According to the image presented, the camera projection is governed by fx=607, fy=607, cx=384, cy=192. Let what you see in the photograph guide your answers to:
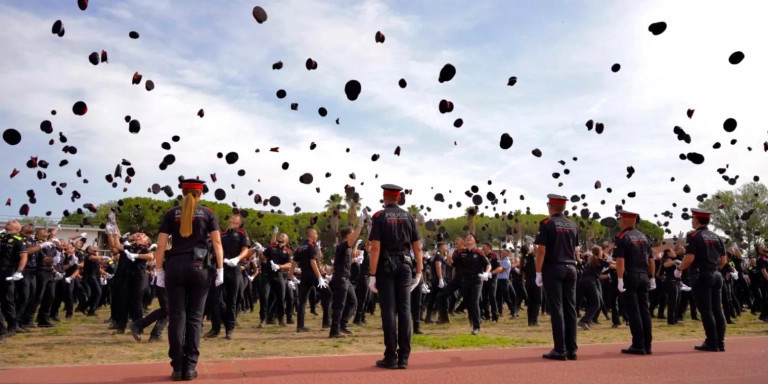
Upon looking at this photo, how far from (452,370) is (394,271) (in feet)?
4.30

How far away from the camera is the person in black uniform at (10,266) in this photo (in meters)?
10.2

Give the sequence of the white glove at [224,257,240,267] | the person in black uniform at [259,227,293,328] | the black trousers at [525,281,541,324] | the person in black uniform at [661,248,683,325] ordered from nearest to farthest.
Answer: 1. the white glove at [224,257,240,267]
2. the person in black uniform at [259,227,293,328]
3. the black trousers at [525,281,541,324]
4. the person in black uniform at [661,248,683,325]

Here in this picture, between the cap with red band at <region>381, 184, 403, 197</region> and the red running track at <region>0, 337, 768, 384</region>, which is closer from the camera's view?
the red running track at <region>0, 337, 768, 384</region>

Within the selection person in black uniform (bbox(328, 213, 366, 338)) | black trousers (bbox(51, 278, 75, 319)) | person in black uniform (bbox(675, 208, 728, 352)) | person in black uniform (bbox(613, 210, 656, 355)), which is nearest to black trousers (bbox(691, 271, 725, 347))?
person in black uniform (bbox(675, 208, 728, 352))

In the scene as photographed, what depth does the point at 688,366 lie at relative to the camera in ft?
23.9

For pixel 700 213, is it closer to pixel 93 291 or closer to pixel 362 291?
pixel 362 291

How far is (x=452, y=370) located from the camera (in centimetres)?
672

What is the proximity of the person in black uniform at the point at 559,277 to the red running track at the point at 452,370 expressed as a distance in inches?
11.9

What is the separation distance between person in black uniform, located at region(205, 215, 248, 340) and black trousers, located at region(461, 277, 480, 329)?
4600mm

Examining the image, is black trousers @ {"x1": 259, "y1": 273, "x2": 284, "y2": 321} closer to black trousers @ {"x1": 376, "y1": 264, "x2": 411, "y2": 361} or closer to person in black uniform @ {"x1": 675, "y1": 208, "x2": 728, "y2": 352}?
black trousers @ {"x1": 376, "y1": 264, "x2": 411, "y2": 361}

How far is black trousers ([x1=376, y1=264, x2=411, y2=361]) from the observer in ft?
23.1

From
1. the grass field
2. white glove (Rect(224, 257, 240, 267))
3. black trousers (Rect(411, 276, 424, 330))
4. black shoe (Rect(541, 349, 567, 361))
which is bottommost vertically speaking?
the grass field

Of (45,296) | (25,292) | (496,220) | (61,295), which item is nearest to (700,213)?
(25,292)

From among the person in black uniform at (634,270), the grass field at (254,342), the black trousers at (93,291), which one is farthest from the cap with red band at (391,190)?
the black trousers at (93,291)
